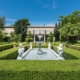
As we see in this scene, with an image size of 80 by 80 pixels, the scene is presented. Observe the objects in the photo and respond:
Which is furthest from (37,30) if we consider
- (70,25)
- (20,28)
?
(70,25)

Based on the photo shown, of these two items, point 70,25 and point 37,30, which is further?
point 37,30

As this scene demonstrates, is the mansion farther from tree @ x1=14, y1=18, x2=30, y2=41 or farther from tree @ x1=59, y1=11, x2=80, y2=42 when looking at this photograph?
tree @ x1=59, y1=11, x2=80, y2=42

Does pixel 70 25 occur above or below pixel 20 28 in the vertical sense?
below

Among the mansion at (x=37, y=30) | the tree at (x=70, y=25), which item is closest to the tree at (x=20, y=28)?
the mansion at (x=37, y=30)

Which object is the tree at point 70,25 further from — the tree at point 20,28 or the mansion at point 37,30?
the tree at point 20,28

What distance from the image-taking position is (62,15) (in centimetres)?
3222

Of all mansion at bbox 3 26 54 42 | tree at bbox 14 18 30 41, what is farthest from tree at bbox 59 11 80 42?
tree at bbox 14 18 30 41

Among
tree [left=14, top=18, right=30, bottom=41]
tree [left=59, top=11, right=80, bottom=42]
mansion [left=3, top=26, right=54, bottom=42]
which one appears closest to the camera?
tree [left=59, top=11, right=80, bottom=42]

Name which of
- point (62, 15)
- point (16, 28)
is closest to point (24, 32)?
point (16, 28)

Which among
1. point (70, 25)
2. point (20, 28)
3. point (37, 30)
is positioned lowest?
point (37, 30)

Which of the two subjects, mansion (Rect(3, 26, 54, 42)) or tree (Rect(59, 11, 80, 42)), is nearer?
tree (Rect(59, 11, 80, 42))

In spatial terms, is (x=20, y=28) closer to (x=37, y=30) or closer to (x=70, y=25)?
(x=37, y=30)

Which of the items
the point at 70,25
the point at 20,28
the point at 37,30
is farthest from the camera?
the point at 37,30

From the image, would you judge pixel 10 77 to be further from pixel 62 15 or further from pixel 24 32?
pixel 24 32
